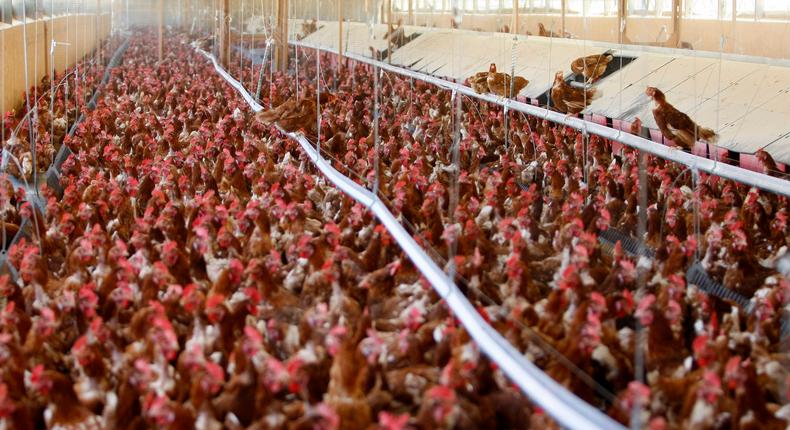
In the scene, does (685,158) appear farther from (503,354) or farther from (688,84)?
(503,354)

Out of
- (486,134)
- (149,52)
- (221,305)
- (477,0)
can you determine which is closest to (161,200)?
(221,305)

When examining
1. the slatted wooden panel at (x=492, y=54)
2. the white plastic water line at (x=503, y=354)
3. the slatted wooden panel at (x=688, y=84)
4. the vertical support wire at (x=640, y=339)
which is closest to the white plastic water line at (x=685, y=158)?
the vertical support wire at (x=640, y=339)

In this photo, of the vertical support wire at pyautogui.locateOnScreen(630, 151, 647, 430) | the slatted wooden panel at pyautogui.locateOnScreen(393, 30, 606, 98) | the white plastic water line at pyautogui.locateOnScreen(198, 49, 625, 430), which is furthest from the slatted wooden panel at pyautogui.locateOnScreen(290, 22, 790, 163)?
the white plastic water line at pyautogui.locateOnScreen(198, 49, 625, 430)

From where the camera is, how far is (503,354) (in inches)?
110

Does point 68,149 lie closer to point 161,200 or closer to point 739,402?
point 161,200

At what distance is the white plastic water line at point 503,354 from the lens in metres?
2.29

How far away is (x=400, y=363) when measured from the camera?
3604mm

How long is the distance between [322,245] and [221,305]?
1142 mm

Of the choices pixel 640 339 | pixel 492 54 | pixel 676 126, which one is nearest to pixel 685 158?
pixel 676 126


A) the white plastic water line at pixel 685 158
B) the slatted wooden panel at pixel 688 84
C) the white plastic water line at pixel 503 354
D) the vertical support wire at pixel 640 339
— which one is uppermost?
the slatted wooden panel at pixel 688 84

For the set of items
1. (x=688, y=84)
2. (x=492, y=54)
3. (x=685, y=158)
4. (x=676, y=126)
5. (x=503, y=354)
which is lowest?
(x=503, y=354)

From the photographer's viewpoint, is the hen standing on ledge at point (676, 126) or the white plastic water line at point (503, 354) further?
the hen standing on ledge at point (676, 126)

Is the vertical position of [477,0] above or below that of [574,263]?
above

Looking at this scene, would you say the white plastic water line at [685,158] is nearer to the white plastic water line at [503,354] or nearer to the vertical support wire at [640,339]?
the vertical support wire at [640,339]
